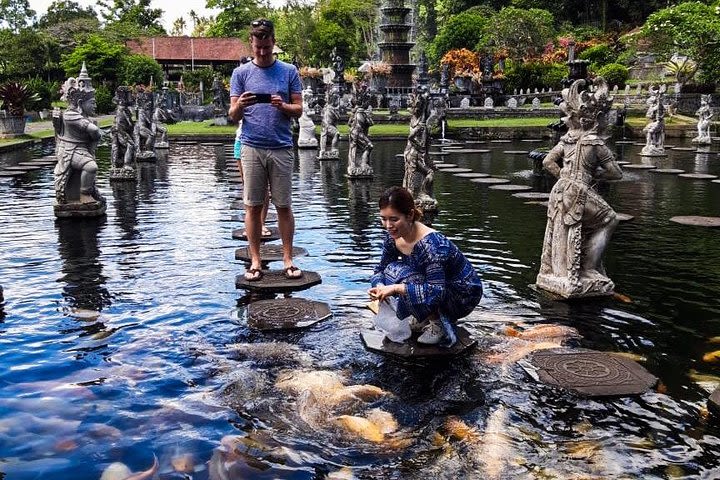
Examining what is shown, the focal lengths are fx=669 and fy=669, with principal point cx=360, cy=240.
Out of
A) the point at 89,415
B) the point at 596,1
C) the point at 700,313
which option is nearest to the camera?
the point at 89,415

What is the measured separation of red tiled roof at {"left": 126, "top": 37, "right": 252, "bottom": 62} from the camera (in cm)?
6291

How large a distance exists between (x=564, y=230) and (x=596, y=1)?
197ft

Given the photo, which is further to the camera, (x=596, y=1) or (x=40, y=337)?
(x=596, y=1)

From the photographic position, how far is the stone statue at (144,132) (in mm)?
18641

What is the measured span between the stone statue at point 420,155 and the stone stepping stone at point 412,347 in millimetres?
5747

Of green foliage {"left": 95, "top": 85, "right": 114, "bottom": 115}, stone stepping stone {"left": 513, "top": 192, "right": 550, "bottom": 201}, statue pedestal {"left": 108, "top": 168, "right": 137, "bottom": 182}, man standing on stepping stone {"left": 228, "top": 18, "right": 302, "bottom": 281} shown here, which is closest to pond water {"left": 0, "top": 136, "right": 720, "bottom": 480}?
man standing on stepping stone {"left": 228, "top": 18, "right": 302, "bottom": 281}

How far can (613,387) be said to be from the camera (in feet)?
14.3

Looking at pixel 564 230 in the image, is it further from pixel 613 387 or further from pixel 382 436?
pixel 382 436

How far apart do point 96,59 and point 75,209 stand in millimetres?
42371

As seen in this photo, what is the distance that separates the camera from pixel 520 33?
49781 millimetres

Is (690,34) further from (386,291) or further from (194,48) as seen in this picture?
(194,48)

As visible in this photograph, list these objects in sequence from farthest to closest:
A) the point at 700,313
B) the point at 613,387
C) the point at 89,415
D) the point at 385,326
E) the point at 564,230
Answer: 1. the point at 564,230
2. the point at 700,313
3. the point at 385,326
4. the point at 613,387
5. the point at 89,415

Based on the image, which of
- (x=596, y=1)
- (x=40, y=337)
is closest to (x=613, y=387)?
(x=40, y=337)

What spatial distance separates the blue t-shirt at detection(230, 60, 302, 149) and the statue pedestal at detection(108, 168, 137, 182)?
9.48 m
